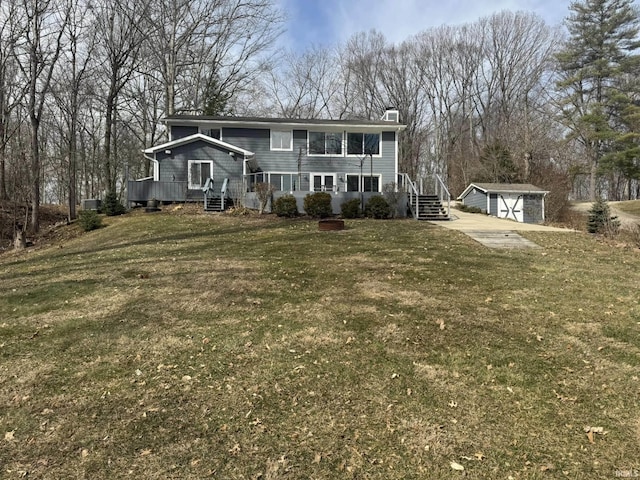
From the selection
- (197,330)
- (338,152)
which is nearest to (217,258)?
(197,330)

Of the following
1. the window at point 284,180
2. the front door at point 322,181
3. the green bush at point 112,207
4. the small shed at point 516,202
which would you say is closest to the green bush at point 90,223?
the green bush at point 112,207

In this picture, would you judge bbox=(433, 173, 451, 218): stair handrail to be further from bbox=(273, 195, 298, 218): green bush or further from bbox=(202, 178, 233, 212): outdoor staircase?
bbox=(202, 178, 233, 212): outdoor staircase

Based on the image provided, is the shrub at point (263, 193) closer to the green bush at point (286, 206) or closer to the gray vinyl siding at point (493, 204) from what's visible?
the green bush at point (286, 206)

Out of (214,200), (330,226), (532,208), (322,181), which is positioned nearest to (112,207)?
(214,200)

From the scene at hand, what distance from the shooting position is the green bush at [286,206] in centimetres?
Answer: 1670

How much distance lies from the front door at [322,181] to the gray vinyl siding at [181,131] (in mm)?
7056

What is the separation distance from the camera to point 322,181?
23500 mm

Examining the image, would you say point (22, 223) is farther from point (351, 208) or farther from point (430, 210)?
point (430, 210)

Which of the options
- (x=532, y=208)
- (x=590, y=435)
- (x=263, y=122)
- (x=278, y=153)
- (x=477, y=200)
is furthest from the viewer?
(x=477, y=200)

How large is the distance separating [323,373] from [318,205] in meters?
13.4

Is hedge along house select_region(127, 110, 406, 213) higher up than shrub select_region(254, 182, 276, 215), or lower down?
higher up

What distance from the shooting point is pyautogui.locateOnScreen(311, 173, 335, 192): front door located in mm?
23344

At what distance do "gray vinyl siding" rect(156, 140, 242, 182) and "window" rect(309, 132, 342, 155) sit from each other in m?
4.47

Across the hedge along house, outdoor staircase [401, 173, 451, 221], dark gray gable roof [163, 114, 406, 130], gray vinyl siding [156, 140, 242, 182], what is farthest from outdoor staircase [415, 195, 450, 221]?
gray vinyl siding [156, 140, 242, 182]
